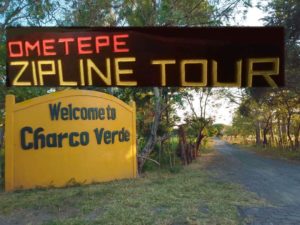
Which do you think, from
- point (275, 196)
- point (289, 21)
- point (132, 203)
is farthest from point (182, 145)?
point (132, 203)

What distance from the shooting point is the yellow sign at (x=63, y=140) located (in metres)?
9.94

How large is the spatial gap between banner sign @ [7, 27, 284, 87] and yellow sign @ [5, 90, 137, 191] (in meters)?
8.13

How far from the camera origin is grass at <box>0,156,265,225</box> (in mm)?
6684

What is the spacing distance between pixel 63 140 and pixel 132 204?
11.0 feet

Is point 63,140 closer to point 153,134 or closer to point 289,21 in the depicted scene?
point 153,134

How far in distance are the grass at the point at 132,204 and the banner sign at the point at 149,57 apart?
4.68 m

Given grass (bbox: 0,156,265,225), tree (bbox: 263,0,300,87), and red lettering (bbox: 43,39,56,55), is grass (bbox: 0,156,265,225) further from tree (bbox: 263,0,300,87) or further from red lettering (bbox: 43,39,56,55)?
tree (bbox: 263,0,300,87)

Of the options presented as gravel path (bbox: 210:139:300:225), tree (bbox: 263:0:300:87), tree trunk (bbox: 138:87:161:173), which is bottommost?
gravel path (bbox: 210:139:300:225)

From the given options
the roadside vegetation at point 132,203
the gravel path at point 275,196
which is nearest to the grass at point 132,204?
the roadside vegetation at point 132,203

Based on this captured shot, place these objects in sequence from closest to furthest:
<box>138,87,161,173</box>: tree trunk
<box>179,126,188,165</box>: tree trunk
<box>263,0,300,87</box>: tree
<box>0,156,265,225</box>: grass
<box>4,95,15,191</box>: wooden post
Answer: <box>0,156,265,225</box>: grass → <box>4,95,15,191</box>: wooden post → <box>138,87,161,173</box>: tree trunk → <box>263,0,300,87</box>: tree → <box>179,126,188,165</box>: tree trunk

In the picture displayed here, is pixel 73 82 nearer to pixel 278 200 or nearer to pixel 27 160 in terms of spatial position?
pixel 278 200

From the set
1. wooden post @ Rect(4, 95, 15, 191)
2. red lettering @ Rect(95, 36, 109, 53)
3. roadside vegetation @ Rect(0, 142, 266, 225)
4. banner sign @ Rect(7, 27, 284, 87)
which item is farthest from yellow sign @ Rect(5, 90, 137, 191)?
red lettering @ Rect(95, 36, 109, 53)

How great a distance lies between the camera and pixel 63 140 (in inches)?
408

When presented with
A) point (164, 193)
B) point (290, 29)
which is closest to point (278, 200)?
point (164, 193)
